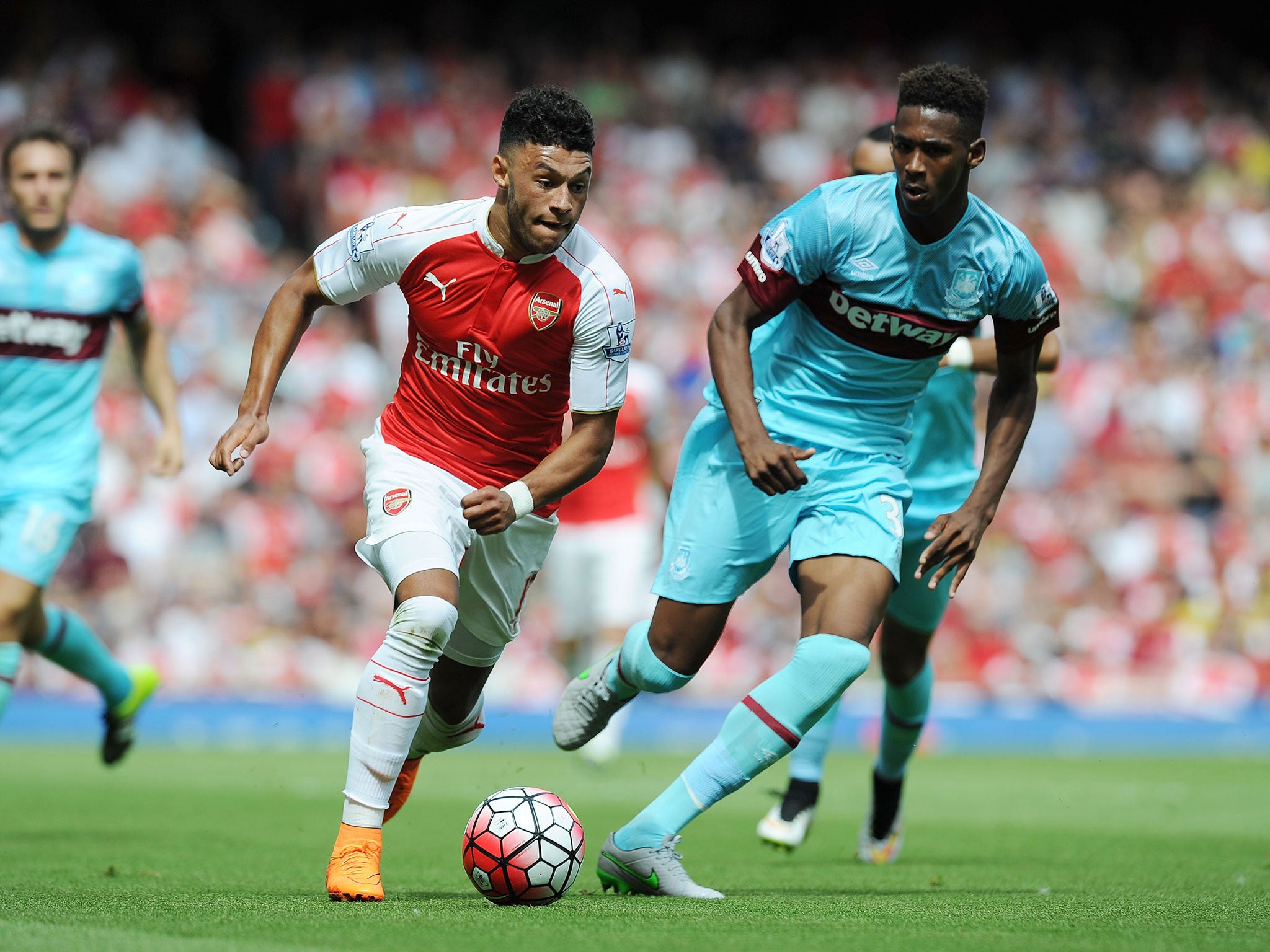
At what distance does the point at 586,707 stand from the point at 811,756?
1.52m

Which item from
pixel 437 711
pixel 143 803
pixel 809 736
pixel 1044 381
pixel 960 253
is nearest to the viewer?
pixel 960 253

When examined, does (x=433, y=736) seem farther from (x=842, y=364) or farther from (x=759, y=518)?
(x=842, y=364)

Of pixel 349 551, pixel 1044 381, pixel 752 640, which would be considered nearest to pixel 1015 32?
pixel 1044 381

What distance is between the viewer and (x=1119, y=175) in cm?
2072

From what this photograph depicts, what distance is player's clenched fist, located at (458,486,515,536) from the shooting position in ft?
16.9

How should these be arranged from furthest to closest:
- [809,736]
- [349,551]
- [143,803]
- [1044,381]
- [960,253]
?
[1044,381] < [349,551] < [143,803] < [809,736] < [960,253]

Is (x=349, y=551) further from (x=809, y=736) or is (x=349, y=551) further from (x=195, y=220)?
(x=809, y=736)

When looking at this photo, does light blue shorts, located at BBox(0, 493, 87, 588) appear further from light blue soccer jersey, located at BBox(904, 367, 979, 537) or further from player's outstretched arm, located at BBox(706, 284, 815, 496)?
light blue soccer jersey, located at BBox(904, 367, 979, 537)

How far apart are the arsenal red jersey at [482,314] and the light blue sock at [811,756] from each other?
2.13 meters

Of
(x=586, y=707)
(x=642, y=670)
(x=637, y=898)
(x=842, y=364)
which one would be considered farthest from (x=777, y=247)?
(x=637, y=898)

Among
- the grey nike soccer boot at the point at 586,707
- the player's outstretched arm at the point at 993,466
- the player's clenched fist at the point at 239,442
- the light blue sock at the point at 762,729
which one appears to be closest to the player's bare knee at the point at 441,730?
the grey nike soccer boot at the point at 586,707

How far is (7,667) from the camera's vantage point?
684cm

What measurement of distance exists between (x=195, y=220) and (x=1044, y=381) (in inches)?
377

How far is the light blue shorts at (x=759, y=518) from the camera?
550 cm
